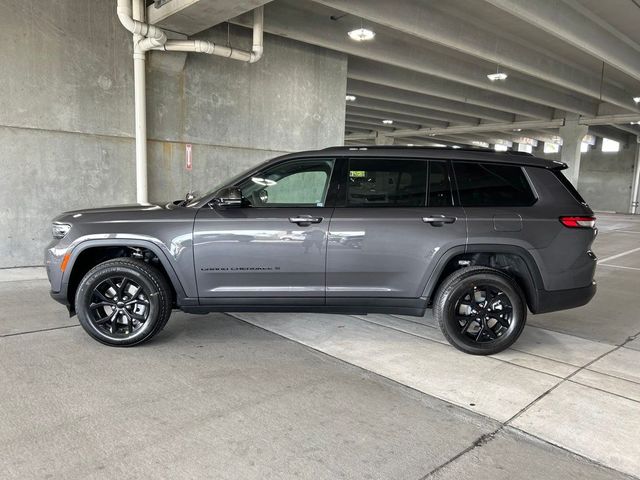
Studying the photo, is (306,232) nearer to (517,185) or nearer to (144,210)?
(144,210)

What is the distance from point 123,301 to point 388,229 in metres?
2.42

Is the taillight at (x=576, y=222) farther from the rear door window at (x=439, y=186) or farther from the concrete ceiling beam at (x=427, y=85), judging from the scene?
the concrete ceiling beam at (x=427, y=85)

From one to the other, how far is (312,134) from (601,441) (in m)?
8.96

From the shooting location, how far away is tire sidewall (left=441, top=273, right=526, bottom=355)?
4.06m

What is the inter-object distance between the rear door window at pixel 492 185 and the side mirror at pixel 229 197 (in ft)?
6.44

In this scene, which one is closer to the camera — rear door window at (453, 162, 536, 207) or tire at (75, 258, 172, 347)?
tire at (75, 258, 172, 347)

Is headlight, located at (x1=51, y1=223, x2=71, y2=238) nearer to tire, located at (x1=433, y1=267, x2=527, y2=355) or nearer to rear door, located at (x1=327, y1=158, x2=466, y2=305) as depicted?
rear door, located at (x1=327, y1=158, x2=466, y2=305)

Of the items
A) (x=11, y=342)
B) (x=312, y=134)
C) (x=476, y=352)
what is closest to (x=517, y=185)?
(x=476, y=352)

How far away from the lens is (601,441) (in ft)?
9.30

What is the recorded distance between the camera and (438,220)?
13.3 feet

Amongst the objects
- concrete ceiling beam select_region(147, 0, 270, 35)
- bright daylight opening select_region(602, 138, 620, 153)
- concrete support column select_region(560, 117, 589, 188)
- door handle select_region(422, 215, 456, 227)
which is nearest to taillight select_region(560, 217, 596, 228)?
door handle select_region(422, 215, 456, 227)

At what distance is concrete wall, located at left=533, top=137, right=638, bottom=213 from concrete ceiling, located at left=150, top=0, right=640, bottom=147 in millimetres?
17555

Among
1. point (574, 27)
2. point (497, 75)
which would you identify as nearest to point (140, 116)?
point (574, 27)

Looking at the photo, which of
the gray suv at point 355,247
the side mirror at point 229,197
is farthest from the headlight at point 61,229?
the side mirror at point 229,197
